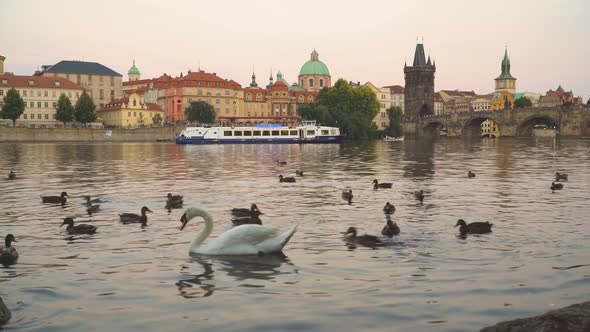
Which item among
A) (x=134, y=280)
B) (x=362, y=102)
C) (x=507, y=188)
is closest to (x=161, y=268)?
(x=134, y=280)

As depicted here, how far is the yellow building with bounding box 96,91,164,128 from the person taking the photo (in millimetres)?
129500

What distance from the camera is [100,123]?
125125mm

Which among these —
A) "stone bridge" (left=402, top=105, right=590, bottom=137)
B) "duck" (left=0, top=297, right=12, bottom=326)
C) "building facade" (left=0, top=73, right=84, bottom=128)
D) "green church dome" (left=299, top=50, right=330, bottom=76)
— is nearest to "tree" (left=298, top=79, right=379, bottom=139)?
"stone bridge" (left=402, top=105, right=590, bottom=137)

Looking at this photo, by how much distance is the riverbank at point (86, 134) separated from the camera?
3866 inches

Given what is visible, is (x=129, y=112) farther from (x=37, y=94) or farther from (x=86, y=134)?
(x=86, y=134)

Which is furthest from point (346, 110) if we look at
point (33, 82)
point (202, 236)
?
point (202, 236)

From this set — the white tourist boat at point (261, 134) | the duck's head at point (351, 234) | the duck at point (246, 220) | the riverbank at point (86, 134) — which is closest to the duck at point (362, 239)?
the duck's head at point (351, 234)

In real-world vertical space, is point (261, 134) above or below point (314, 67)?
below

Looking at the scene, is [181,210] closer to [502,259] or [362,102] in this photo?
[502,259]

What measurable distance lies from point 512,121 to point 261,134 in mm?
52060

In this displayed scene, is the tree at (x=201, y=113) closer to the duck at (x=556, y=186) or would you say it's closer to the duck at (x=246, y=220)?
the duck at (x=556, y=186)

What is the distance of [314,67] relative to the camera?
181000mm

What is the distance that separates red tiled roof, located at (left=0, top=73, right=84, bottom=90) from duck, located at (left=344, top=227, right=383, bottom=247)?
4767 inches

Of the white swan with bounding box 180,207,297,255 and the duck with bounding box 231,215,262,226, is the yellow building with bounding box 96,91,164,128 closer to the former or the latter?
the duck with bounding box 231,215,262,226
